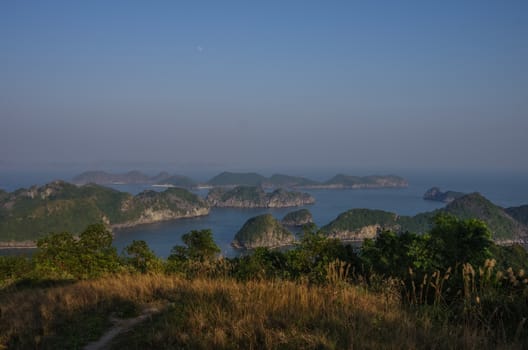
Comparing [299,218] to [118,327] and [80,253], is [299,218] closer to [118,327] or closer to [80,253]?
[80,253]

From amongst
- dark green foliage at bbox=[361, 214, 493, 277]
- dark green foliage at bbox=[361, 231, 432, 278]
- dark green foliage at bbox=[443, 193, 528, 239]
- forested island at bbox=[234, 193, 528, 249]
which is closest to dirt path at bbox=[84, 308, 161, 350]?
dark green foliage at bbox=[361, 214, 493, 277]

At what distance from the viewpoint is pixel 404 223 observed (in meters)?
163

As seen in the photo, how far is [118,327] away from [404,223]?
17321cm

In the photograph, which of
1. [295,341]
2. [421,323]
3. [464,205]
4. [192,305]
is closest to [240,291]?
[192,305]

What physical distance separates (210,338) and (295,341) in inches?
40.7

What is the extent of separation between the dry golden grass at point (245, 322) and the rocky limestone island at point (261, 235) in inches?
5221

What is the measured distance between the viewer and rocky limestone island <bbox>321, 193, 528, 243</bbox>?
159875 mm

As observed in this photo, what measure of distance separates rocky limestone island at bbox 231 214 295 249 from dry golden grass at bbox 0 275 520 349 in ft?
435

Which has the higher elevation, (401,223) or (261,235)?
(401,223)

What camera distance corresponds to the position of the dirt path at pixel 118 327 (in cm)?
502

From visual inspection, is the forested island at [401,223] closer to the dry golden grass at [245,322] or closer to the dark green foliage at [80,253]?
the dark green foliage at [80,253]

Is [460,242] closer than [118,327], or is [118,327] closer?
[118,327]

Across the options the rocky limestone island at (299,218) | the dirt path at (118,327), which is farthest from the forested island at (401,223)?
the dirt path at (118,327)

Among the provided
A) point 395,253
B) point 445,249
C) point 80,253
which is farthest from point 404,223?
point 80,253
